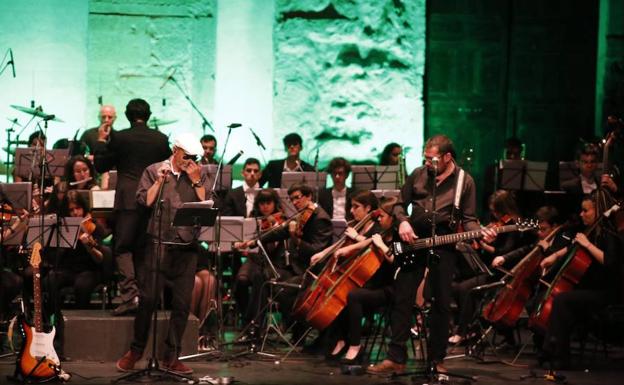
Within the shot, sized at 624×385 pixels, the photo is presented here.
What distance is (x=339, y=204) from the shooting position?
10602 mm

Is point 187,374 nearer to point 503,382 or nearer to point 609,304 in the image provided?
point 503,382

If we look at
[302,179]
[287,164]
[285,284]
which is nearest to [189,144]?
[285,284]

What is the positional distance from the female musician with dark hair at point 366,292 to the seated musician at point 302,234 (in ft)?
2.14

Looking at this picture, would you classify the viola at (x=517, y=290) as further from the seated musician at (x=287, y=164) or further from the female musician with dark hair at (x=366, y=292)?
the seated musician at (x=287, y=164)

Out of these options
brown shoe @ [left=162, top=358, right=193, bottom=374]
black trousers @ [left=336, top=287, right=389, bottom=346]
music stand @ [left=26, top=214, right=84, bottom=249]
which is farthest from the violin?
brown shoe @ [left=162, top=358, right=193, bottom=374]

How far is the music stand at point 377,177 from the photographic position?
10.4 metres

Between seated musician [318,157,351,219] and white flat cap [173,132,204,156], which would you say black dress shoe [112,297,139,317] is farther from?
seated musician [318,157,351,219]

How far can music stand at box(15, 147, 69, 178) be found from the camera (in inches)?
385

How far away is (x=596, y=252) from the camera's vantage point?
324 inches

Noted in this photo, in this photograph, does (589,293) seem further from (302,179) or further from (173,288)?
(173,288)

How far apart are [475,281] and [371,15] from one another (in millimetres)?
3652

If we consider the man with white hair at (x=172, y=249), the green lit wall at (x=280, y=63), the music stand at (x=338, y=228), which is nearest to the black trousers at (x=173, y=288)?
the man with white hair at (x=172, y=249)

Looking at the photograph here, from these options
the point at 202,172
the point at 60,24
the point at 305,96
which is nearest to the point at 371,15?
the point at 305,96

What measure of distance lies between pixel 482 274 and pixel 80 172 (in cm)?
374
